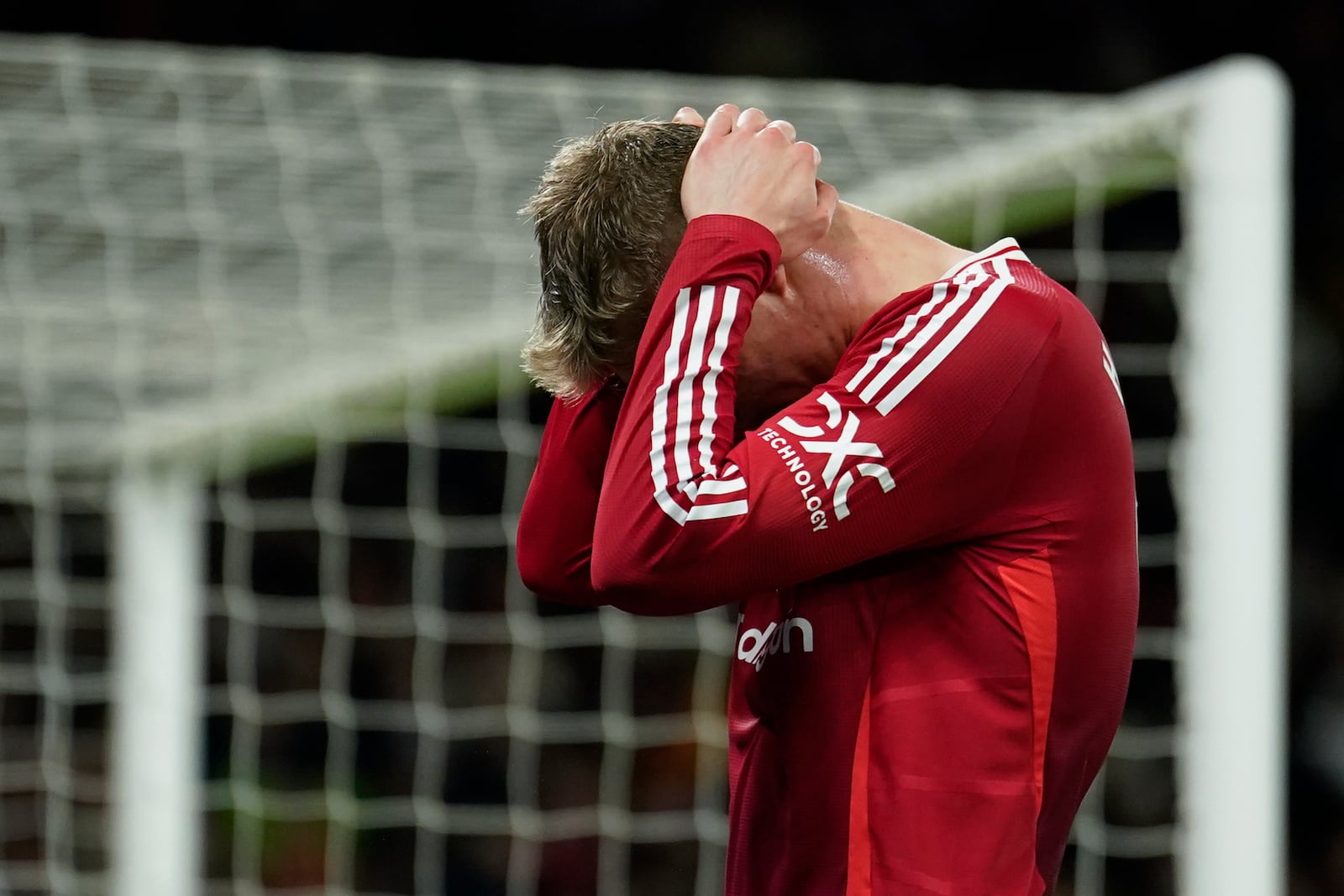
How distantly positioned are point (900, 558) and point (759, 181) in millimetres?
298

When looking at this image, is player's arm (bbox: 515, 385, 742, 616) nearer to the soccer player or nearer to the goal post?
the soccer player

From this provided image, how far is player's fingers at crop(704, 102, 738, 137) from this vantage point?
1.18 metres

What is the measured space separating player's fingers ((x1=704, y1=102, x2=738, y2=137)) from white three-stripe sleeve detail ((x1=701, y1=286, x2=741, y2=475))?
0.46 ft

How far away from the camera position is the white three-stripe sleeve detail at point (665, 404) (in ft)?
3.54

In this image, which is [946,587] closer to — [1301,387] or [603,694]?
[603,694]

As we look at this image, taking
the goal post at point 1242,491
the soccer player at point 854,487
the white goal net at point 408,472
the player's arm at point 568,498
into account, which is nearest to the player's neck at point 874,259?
the soccer player at point 854,487

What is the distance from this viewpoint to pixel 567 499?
4.64 ft

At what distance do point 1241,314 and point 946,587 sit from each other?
48.7 inches

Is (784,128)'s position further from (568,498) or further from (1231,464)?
(1231,464)

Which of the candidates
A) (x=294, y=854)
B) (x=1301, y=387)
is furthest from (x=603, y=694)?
(x=1301, y=387)

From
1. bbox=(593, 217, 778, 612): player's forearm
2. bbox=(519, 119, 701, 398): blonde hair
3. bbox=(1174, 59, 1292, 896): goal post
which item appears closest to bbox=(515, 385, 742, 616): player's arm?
bbox=(519, 119, 701, 398): blonde hair

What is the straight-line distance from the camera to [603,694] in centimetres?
562

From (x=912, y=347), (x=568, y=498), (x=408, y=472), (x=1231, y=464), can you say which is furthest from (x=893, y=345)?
(x=408, y=472)

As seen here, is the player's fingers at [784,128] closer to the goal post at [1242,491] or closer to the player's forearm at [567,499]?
the player's forearm at [567,499]
